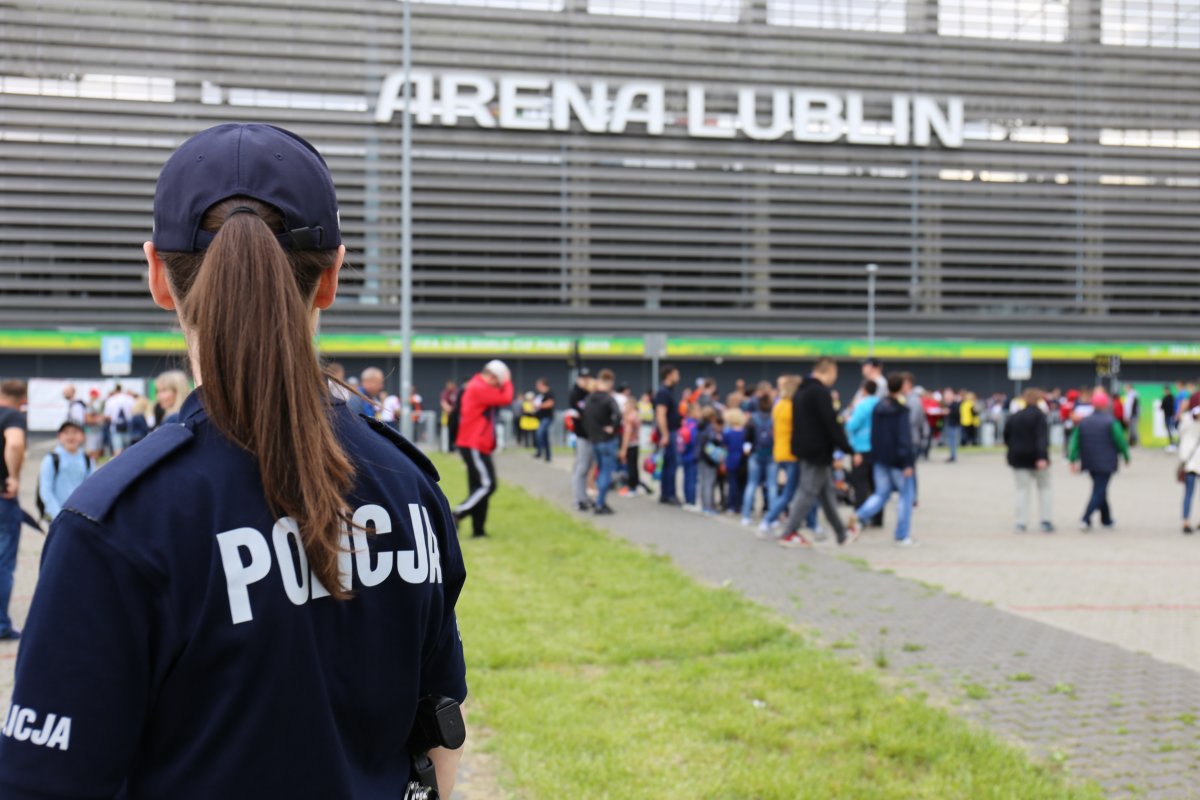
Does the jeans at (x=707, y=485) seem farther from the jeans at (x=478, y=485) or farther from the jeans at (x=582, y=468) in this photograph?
the jeans at (x=478, y=485)

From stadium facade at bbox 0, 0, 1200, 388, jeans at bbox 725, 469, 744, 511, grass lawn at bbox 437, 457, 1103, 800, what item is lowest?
grass lawn at bbox 437, 457, 1103, 800

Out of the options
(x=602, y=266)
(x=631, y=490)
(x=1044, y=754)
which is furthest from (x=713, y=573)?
(x=602, y=266)

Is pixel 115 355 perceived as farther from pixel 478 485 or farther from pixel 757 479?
pixel 757 479

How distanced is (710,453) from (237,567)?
13361 millimetres

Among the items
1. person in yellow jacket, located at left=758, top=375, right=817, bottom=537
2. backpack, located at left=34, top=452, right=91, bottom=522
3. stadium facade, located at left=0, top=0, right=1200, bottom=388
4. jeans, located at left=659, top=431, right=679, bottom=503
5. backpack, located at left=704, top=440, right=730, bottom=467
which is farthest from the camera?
stadium facade, located at left=0, top=0, right=1200, bottom=388

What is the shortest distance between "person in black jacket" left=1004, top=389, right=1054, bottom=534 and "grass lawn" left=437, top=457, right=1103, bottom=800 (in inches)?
236

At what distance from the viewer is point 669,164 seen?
1759 inches

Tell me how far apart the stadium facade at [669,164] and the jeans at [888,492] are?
2924cm

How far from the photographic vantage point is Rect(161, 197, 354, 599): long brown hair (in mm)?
1350

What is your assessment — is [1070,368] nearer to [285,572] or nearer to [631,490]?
[631,490]

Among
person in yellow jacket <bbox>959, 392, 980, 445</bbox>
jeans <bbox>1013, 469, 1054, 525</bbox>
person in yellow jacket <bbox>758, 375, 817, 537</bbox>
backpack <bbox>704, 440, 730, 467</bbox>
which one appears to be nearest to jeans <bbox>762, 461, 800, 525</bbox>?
person in yellow jacket <bbox>758, 375, 817, 537</bbox>

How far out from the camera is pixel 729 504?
15.0 metres

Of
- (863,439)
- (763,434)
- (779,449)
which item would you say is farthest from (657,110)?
(779,449)

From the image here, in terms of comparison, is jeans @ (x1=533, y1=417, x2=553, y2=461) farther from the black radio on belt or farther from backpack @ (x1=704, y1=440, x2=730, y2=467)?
the black radio on belt
